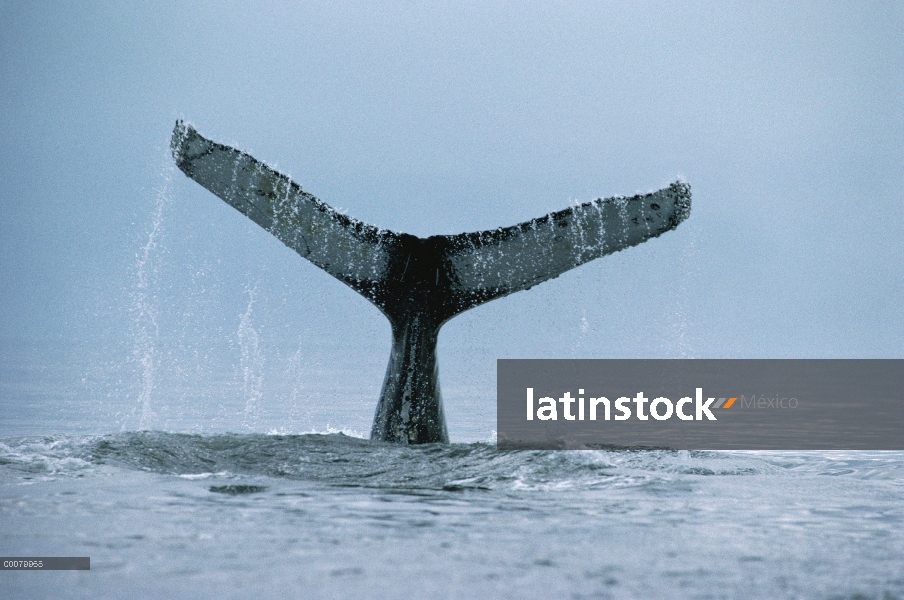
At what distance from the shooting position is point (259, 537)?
492 centimetres

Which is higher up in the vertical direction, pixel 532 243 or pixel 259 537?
pixel 532 243

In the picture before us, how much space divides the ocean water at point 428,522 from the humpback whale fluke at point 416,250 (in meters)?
0.82

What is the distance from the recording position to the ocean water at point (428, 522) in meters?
4.16

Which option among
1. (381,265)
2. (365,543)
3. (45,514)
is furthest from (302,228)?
(365,543)

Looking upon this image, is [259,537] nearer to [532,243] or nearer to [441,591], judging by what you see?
[441,591]

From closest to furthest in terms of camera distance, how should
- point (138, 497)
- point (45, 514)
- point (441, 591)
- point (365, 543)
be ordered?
point (441, 591) → point (365, 543) → point (45, 514) → point (138, 497)

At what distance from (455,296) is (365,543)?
4941 mm
